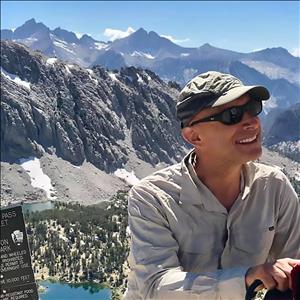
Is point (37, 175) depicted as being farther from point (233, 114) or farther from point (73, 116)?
point (233, 114)

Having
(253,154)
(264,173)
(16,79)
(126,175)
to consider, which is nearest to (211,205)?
(253,154)

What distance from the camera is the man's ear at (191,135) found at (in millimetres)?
3943

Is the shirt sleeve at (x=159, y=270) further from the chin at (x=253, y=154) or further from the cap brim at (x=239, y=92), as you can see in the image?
the cap brim at (x=239, y=92)

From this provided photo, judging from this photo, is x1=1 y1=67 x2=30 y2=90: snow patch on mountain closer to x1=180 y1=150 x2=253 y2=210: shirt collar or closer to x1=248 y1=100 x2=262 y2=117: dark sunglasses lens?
x1=180 y1=150 x2=253 y2=210: shirt collar

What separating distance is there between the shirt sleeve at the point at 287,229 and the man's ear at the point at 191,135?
760 mm

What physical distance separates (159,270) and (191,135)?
997 millimetres

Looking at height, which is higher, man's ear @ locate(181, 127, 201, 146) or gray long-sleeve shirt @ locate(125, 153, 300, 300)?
man's ear @ locate(181, 127, 201, 146)

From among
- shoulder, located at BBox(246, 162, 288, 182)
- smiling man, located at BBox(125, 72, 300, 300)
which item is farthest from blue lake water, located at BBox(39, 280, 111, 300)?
smiling man, located at BBox(125, 72, 300, 300)

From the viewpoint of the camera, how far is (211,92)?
12.3 feet

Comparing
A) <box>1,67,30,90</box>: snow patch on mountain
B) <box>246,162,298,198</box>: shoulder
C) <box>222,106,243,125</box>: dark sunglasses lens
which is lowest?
<box>246,162,298,198</box>: shoulder

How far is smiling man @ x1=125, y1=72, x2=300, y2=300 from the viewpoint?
12.2ft

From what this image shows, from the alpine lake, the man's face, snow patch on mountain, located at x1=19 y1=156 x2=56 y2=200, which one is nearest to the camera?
the man's face

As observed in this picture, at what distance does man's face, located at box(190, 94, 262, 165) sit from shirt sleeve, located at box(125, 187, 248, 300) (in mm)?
601

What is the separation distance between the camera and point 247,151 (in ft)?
12.5
